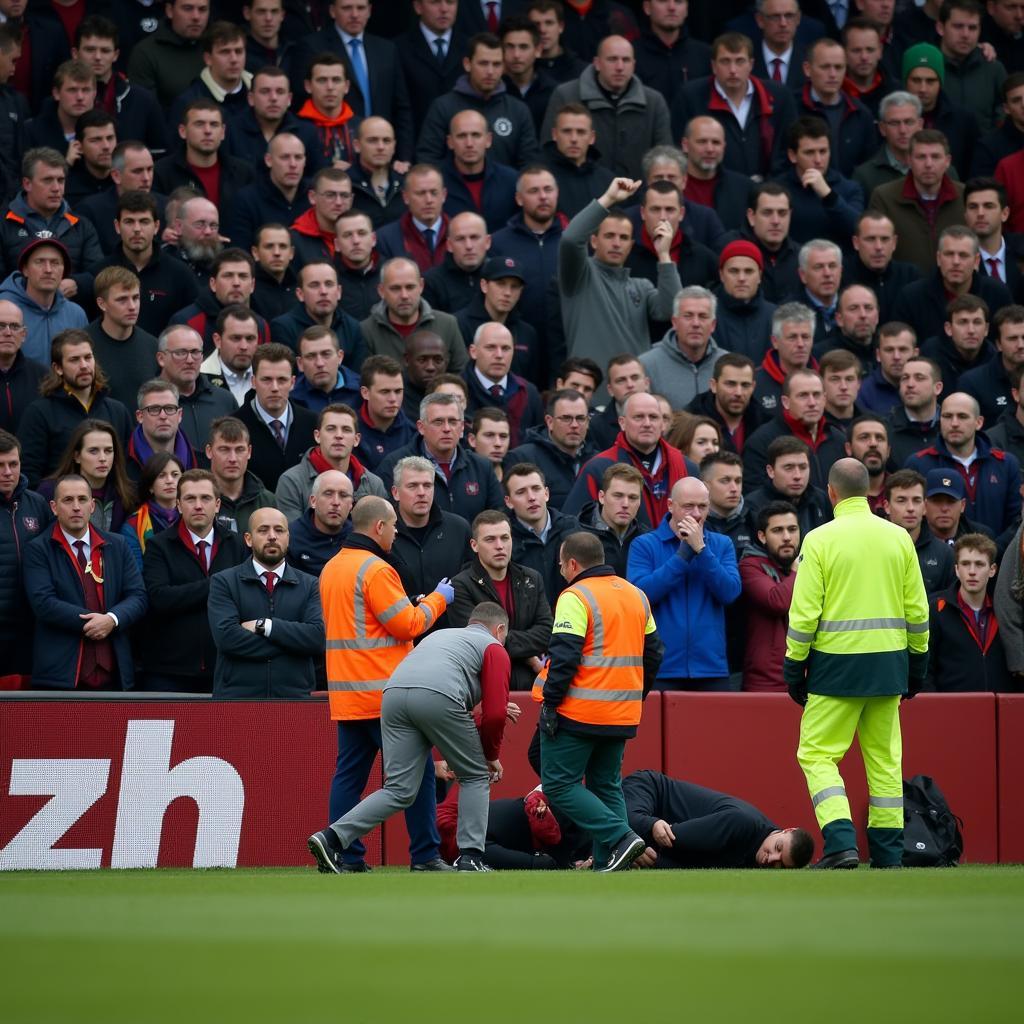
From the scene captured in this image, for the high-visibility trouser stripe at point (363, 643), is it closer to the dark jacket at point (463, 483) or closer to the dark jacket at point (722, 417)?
the dark jacket at point (463, 483)

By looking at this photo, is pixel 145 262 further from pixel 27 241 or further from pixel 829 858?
pixel 829 858

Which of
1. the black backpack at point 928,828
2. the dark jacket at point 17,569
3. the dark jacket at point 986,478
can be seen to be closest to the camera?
the black backpack at point 928,828

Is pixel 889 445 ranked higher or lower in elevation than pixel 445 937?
higher

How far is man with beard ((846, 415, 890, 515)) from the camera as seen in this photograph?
600 inches

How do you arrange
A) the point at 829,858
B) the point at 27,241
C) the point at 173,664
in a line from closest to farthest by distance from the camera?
the point at 829,858
the point at 173,664
the point at 27,241

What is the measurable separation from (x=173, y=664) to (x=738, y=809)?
13.9 feet

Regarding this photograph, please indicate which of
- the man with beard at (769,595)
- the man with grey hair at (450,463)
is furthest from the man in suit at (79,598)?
the man with beard at (769,595)

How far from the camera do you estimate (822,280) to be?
17.3m

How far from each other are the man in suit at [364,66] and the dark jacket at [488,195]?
1.13 metres

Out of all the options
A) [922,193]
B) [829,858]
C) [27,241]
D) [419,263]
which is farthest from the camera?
[922,193]

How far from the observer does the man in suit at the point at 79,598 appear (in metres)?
12.9

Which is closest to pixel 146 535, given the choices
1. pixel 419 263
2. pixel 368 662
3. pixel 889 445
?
pixel 368 662

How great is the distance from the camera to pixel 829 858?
36.8 ft

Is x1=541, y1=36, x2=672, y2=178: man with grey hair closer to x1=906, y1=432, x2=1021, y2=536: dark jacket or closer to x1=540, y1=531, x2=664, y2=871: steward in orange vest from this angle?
x1=906, y1=432, x2=1021, y2=536: dark jacket
